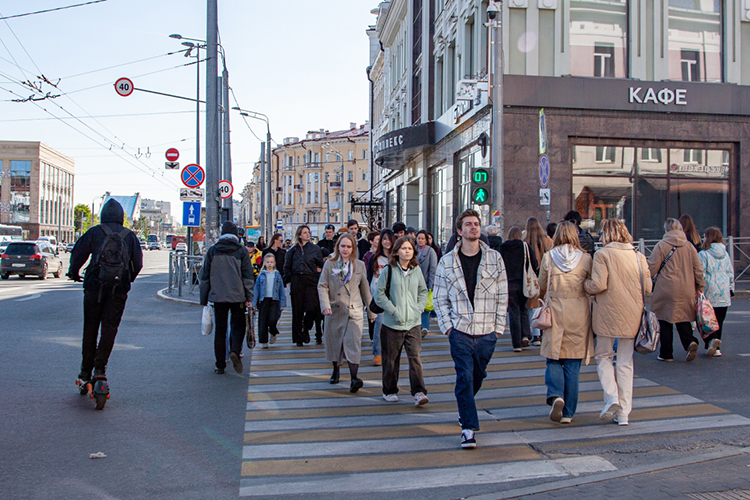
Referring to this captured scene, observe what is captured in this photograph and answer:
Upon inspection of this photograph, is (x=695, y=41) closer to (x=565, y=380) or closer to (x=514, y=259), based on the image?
(x=514, y=259)

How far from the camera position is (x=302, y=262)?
32.4 feet

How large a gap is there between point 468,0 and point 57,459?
772 inches

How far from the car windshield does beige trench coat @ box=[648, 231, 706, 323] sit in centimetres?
2461

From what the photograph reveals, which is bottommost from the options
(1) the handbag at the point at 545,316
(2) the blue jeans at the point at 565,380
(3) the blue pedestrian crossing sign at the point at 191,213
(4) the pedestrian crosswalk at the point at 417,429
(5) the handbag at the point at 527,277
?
(4) the pedestrian crosswalk at the point at 417,429

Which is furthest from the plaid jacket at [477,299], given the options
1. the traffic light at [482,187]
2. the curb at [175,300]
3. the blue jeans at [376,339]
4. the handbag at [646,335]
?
the curb at [175,300]

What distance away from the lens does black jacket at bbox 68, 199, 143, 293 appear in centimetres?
630

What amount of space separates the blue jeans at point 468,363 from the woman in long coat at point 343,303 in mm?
2121

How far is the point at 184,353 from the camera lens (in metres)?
9.19

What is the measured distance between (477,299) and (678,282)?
170 inches

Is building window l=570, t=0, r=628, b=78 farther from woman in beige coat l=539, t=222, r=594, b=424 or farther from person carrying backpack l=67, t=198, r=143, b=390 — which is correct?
person carrying backpack l=67, t=198, r=143, b=390

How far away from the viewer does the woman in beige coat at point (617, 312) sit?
5.62m

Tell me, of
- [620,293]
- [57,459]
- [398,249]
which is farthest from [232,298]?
[620,293]

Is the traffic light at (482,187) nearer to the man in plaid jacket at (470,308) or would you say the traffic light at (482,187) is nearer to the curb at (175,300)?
the curb at (175,300)

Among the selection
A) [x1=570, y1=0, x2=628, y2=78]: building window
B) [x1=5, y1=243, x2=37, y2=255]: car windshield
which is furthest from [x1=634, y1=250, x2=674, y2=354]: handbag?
[x1=5, y1=243, x2=37, y2=255]: car windshield
